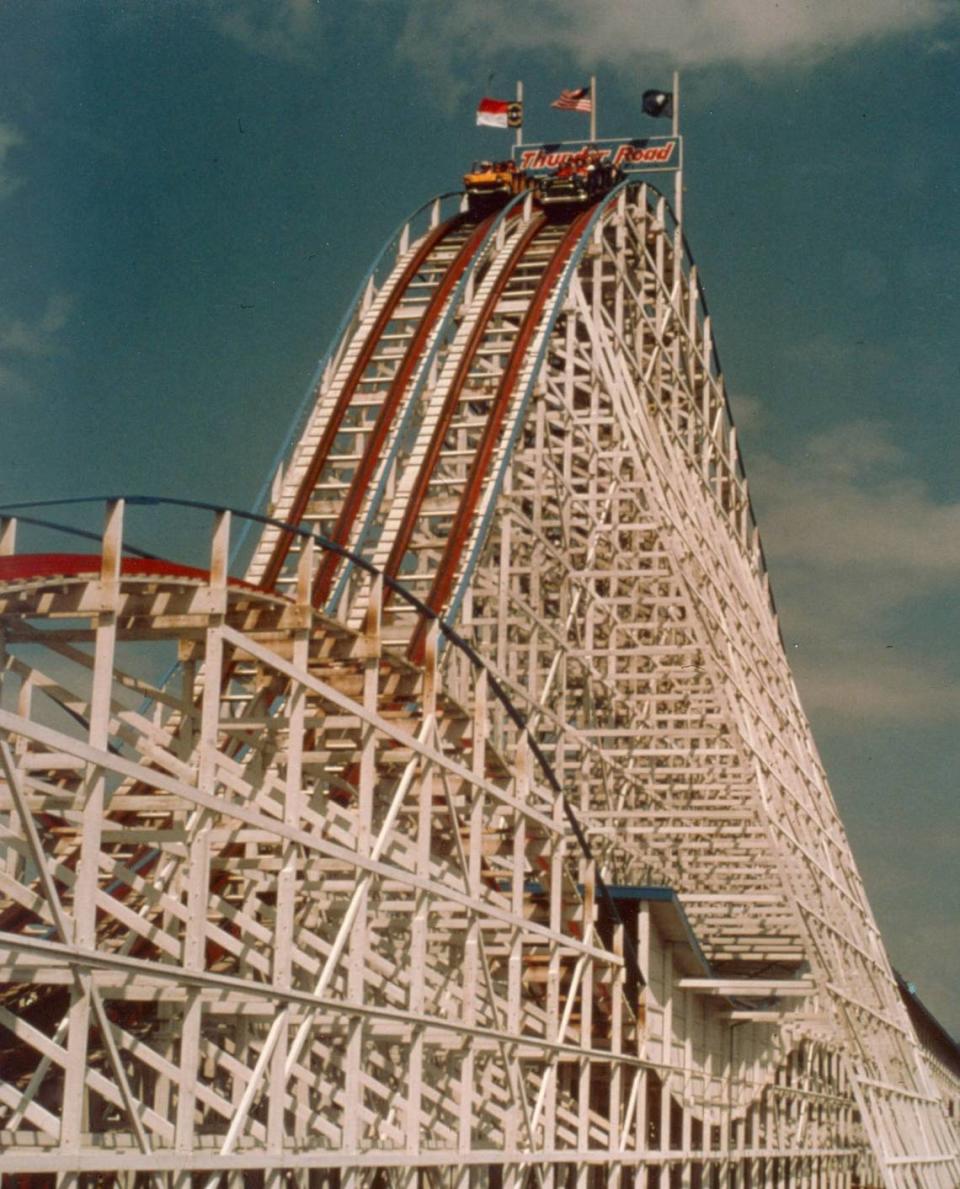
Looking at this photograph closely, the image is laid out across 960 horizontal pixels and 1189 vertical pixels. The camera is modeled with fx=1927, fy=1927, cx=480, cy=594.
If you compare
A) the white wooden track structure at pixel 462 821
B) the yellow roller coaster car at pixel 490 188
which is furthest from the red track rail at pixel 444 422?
the yellow roller coaster car at pixel 490 188

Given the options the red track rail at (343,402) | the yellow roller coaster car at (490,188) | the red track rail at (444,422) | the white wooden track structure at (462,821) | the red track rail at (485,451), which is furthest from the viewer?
the yellow roller coaster car at (490,188)

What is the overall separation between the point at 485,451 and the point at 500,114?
14933mm

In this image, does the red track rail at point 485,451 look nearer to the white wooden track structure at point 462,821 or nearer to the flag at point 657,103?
the white wooden track structure at point 462,821

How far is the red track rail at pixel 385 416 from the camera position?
24438mm

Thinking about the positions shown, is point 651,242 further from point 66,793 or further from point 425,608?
point 66,793

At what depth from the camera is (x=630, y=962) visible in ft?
86.3

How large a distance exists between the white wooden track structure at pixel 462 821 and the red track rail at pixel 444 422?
0.22 feet

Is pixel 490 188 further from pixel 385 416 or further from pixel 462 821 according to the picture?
pixel 462 821

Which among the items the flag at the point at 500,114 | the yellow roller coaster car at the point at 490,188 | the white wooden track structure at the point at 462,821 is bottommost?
the white wooden track structure at the point at 462,821

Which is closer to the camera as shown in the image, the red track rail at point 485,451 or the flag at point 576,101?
the red track rail at point 485,451

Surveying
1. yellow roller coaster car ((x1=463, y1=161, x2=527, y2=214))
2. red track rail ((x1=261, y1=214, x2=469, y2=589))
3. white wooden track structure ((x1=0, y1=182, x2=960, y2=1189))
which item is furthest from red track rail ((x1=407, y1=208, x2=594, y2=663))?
yellow roller coaster car ((x1=463, y1=161, x2=527, y2=214))

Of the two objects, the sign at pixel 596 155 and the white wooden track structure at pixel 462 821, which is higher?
the sign at pixel 596 155

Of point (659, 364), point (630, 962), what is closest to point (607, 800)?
point (630, 962)

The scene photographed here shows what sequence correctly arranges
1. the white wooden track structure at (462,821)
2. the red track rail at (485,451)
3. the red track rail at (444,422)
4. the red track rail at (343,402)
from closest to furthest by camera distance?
the white wooden track structure at (462,821) < the red track rail at (485,451) < the red track rail at (343,402) < the red track rail at (444,422)
